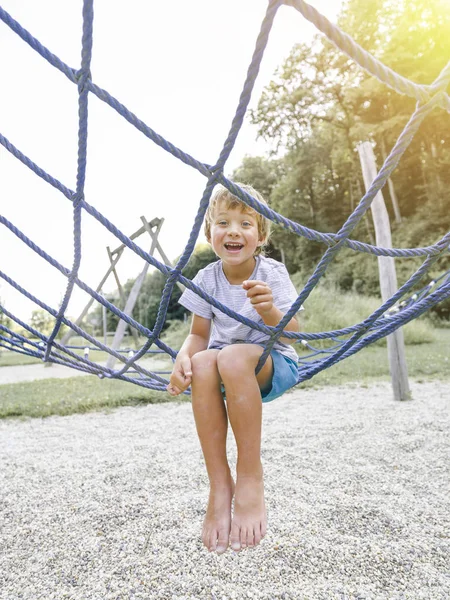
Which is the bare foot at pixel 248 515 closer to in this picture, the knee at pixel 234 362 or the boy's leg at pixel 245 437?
the boy's leg at pixel 245 437

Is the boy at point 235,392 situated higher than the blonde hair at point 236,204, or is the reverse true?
the blonde hair at point 236,204

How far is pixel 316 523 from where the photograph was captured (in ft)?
5.87

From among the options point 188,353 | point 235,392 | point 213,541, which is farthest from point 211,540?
point 188,353

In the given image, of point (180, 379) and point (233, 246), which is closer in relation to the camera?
point (180, 379)

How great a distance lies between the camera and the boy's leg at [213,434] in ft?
3.96

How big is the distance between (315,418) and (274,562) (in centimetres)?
211

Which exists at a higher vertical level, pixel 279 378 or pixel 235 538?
pixel 279 378

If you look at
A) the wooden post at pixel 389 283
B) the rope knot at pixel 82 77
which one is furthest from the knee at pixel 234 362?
the wooden post at pixel 389 283

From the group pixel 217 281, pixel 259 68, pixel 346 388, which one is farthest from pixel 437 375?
pixel 259 68

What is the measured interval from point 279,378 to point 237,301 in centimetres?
30

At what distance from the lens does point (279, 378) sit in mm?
1319

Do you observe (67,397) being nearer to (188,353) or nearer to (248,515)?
(188,353)

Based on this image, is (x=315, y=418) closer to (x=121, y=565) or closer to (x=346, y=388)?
(x=346, y=388)

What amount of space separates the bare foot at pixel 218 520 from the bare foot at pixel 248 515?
0.02 m
